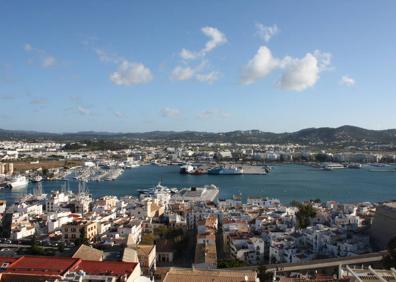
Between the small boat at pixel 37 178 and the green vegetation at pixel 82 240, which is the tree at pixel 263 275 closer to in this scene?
the green vegetation at pixel 82 240

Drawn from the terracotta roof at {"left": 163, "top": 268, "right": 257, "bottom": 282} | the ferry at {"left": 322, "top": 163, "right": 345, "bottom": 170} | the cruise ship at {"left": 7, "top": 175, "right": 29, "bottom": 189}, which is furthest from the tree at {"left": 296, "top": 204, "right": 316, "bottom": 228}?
the ferry at {"left": 322, "top": 163, "right": 345, "bottom": 170}

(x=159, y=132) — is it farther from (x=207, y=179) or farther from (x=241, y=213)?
(x=241, y=213)

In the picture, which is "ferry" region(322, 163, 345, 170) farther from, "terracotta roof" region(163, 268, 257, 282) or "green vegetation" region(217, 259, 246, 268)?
"terracotta roof" region(163, 268, 257, 282)

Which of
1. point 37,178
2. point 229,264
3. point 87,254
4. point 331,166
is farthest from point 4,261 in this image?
point 331,166

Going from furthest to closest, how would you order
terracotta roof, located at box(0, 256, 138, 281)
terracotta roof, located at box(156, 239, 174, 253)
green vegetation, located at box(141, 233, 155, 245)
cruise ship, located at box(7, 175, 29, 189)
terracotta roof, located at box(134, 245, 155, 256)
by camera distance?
1. cruise ship, located at box(7, 175, 29, 189)
2. green vegetation, located at box(141, 233, 155, 245)
3. terracotta roof, located at box(156, 239, 174, 253)
4. terracotta roof, located at box(134, 245, 155, 256)
5. terracotta roof, located at box(0, 256, 138, 281)

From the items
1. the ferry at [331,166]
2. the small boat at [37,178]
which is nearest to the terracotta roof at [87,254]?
the small boat at [37,178]

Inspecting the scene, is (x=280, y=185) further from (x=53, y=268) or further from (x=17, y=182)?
(x=53, y=268)

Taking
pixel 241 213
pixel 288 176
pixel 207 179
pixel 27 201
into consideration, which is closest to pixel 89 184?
pixel 207 179
